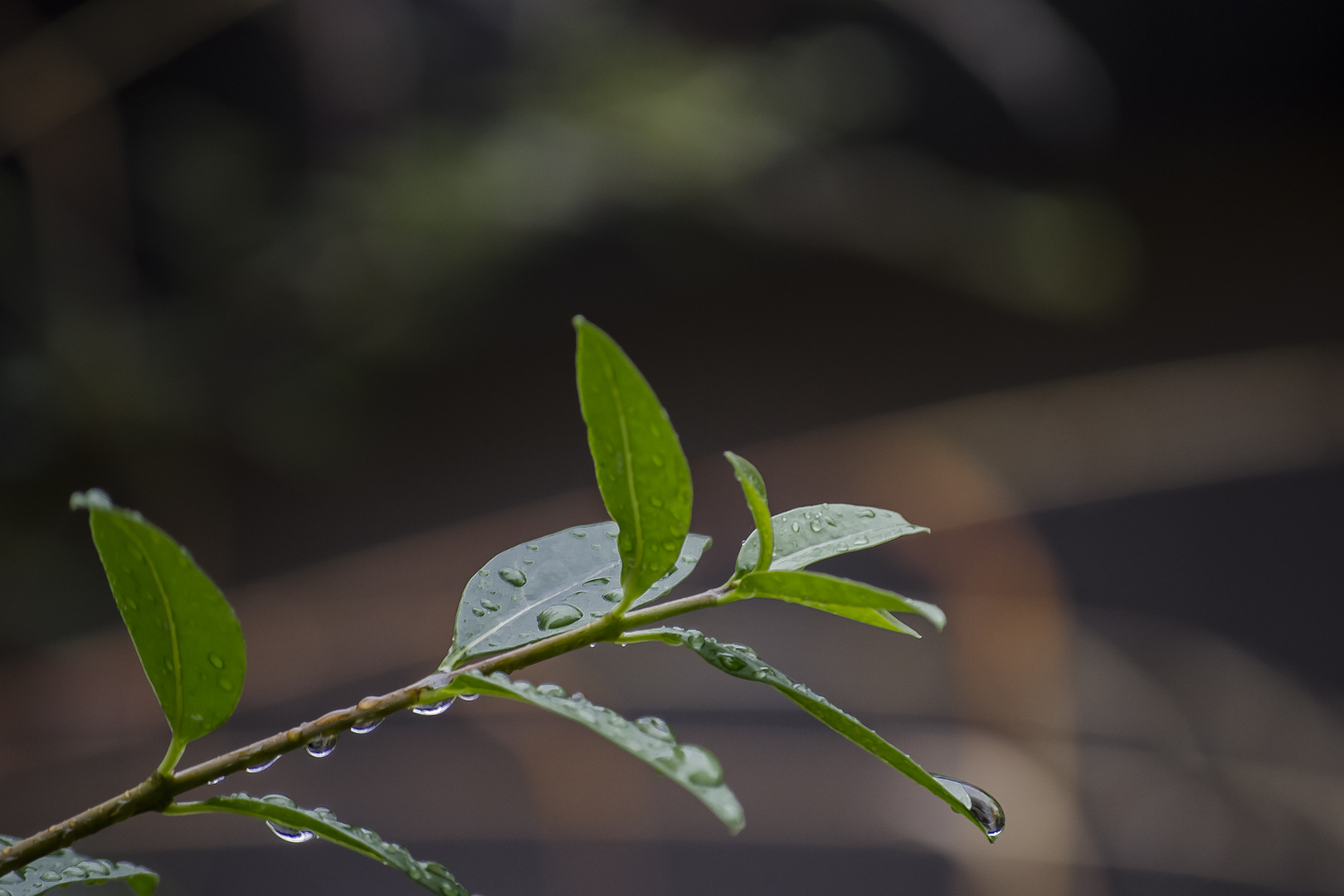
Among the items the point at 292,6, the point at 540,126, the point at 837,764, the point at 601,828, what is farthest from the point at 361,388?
the point at 837,764

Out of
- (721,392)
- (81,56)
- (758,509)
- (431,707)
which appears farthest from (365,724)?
(721,392)

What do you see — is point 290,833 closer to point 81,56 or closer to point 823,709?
point 823,709

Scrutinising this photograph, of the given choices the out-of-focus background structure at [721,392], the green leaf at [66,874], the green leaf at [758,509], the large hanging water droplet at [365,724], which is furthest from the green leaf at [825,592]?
the out-of-focus background structure at [721,392]

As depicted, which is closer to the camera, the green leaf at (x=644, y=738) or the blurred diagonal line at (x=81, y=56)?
the green leaf at (x=644, y=738)

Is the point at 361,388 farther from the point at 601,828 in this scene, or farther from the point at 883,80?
the point at 883,80

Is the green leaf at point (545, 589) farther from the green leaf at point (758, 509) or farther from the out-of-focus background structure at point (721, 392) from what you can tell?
the out-of-focus background structure at point (721, 392)

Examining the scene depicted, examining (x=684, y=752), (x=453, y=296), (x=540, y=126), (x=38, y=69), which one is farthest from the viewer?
(x=453, y=296)
